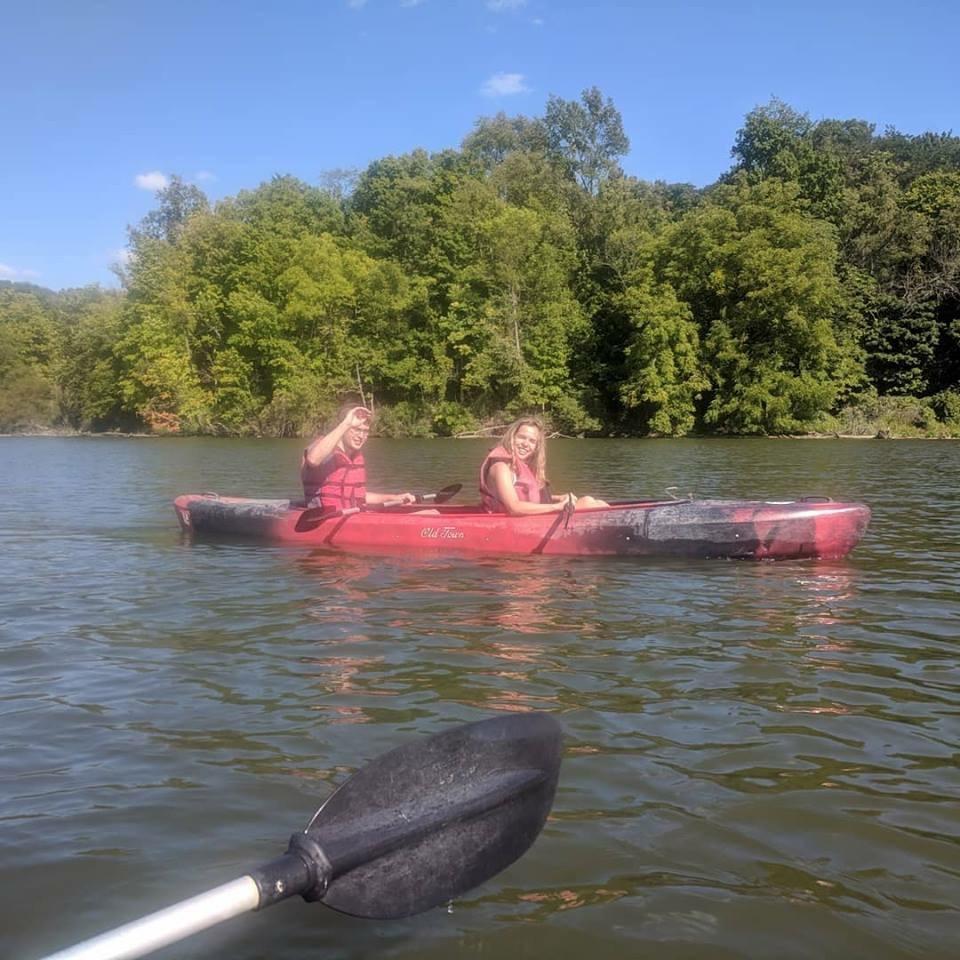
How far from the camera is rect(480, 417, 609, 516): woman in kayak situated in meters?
8.03

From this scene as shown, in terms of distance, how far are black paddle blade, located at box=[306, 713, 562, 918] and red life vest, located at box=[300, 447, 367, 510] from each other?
20.6 feet

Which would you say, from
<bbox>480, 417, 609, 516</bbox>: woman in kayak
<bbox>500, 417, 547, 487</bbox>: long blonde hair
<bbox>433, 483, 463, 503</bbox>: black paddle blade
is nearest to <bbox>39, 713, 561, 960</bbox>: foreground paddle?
<bbox>500, 417, 547, 487</bbox>: long blonde hair

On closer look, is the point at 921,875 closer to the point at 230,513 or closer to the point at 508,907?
the point at 508,907

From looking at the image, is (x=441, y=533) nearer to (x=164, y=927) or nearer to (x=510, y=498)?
(x=510, y=498)

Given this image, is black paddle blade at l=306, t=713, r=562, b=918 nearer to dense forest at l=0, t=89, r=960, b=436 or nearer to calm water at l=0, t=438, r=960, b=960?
calm water at l=0, t=438, r=960, b=960

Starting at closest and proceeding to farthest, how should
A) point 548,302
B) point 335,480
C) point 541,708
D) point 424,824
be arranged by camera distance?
point 424,824
point 541,708
point 335,480
point 548,302

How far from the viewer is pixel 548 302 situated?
41281mm

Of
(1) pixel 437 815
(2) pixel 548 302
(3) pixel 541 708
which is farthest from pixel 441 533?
(2) pixel 548 302

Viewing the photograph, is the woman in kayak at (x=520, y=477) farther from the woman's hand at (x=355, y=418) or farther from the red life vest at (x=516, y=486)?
the woman's hand at (x=355, y=418)

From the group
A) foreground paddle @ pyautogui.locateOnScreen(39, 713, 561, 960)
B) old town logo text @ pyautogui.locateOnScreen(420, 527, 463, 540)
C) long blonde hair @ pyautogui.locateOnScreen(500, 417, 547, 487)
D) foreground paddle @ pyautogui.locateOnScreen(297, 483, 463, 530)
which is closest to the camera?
foreground paddle @ pyautogui.locateOnScreen(39, 713, 561, 960)

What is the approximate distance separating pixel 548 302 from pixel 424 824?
130 feet

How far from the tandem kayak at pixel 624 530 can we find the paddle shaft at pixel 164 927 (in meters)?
6.22

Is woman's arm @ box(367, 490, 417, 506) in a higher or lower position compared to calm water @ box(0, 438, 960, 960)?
higher

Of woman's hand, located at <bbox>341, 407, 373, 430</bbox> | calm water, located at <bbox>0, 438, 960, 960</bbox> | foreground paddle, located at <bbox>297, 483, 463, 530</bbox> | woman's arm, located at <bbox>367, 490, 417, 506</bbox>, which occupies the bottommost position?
calm water, located at <bbox>0, 438, 960, 960</bbox>
